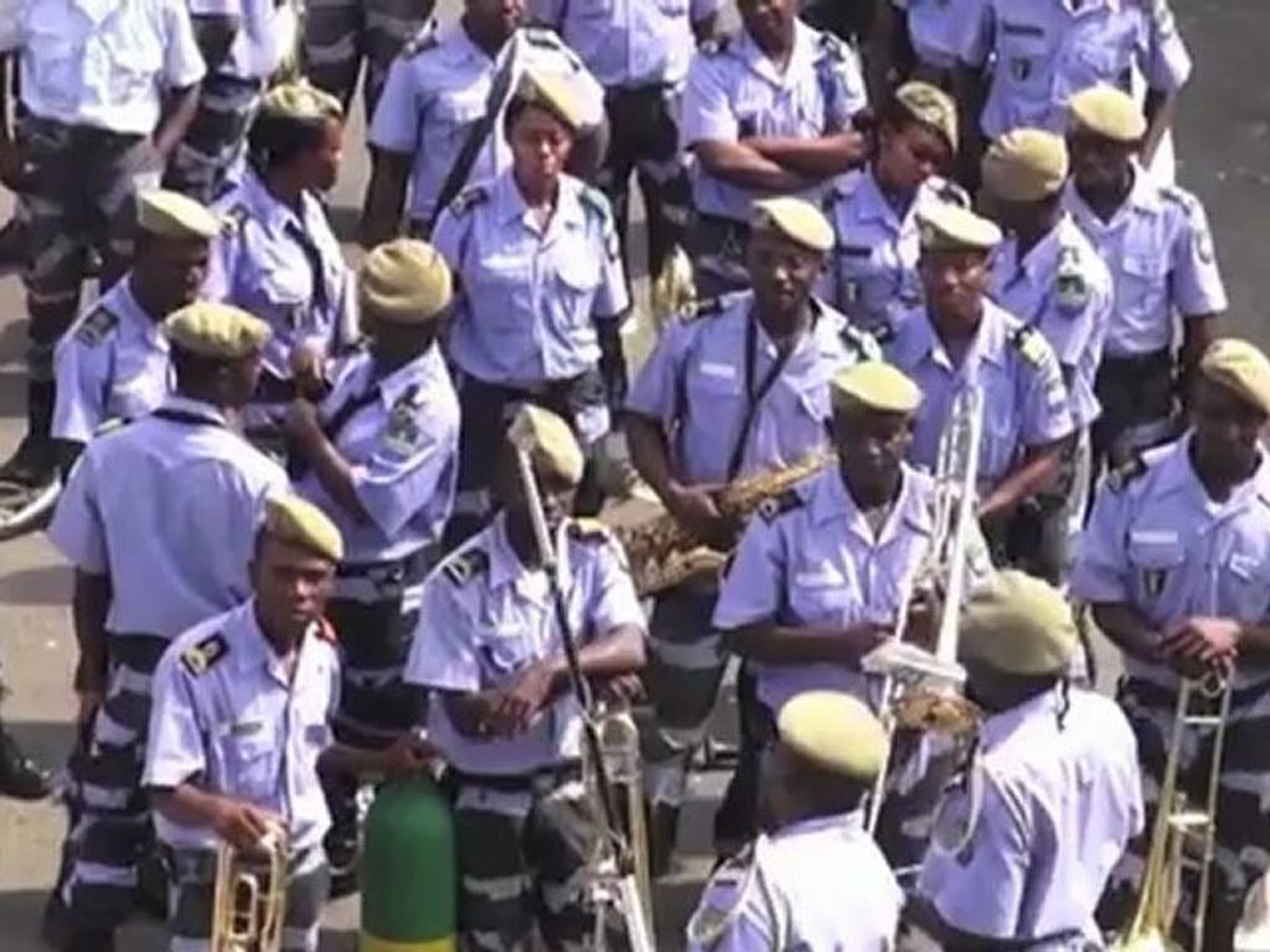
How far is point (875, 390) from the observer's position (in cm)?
939

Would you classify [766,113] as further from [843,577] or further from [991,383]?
[843,577]

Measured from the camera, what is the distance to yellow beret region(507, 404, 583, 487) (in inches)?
363

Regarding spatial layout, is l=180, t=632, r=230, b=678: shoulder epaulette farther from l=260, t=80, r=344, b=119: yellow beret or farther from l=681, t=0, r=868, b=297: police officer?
l=681, t=0, r=868, b=297: police officer

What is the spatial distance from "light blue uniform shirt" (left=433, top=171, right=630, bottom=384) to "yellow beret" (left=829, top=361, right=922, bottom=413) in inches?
58.9

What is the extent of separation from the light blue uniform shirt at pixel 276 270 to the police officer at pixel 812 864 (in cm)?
304

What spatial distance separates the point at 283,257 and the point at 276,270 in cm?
5

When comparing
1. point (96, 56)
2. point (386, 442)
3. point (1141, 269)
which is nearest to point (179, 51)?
point (96, 56)

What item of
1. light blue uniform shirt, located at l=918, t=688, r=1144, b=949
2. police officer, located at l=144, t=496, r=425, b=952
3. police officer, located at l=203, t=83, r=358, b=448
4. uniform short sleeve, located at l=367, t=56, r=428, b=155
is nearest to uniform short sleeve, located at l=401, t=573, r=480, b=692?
police officer, located at l=144, t=496, r=425, b=952

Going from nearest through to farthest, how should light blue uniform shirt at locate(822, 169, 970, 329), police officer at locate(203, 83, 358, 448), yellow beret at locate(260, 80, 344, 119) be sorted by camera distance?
yellow beret at locate(260, 80, 344, 119) → police officer at locate(203, 83, 358, 448) → light blue uniform shirt at locate(822, 169, 970, 329)

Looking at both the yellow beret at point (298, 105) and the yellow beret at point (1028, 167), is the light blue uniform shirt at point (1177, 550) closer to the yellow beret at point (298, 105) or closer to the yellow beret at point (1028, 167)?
the yellow beret at point (1028, 167)

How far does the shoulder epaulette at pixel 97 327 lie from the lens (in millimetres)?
9961

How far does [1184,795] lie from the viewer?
984cm

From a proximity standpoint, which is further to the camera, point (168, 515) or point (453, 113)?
point (453, 113)

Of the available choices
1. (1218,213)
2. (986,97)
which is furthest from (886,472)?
(1218,213)
